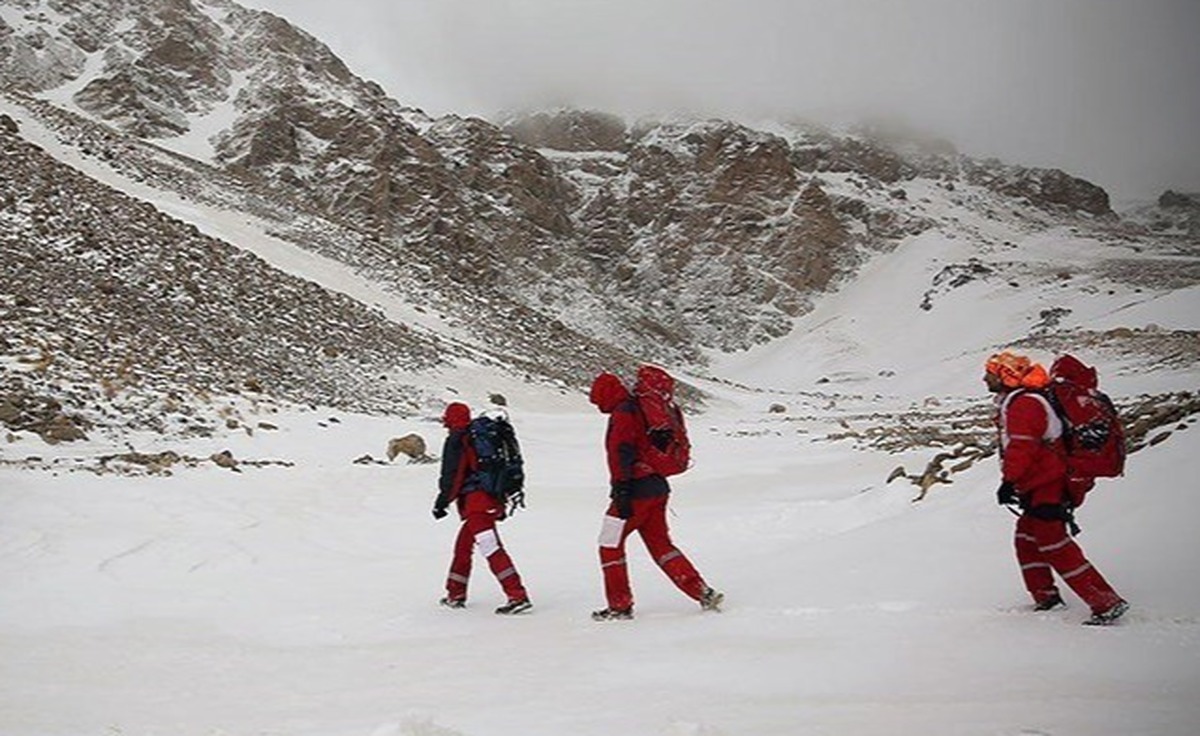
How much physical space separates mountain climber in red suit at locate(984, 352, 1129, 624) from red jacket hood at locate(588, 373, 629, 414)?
7.82ft

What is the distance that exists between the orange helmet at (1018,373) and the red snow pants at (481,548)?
3.54 m

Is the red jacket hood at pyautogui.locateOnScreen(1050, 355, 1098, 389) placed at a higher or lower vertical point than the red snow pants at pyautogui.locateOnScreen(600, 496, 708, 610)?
higher

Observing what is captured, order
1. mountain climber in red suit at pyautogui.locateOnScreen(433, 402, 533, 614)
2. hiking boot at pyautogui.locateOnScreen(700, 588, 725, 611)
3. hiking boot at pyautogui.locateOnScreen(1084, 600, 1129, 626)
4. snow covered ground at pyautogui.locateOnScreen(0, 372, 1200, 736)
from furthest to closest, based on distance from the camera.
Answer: mountain climber in red suit at pyautogui.locateOnScreen(433, 402, 533, 614)
hiking boot at pyautogui.locateOnScreen(700, 588, 725, 611)
hiking boot at pyautogui.locateOnScreen(1084, 600, 1129, 626)
snow covered ground at pyautogui.locateOnScreen(0, 372, 1200, 736)

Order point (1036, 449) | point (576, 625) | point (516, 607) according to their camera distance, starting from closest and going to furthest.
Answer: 1. point (1036, 449)
2. point (576, 625)
3. point (516, 607)

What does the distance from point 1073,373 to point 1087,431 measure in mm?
392

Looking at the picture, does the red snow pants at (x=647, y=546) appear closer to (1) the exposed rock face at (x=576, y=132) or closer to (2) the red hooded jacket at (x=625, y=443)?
(2) the red hooded jacket at (x=625, y=443)

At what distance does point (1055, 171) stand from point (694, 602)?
133 meters

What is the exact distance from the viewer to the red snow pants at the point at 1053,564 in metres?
4.62

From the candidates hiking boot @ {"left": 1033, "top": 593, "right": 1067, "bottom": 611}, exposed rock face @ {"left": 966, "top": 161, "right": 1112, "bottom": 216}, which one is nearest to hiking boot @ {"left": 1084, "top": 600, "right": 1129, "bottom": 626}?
hiking boot @ {"left": 1033, "top": 593, "right": 1067, "bottom": 611}

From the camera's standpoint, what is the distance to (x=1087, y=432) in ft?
16.1

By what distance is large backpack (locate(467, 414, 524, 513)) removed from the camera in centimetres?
676

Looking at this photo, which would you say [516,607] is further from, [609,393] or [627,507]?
[609,393]

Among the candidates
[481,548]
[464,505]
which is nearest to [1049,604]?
[481,548]

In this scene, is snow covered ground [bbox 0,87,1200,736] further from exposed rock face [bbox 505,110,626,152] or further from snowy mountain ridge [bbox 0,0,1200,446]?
exposed rock face [bbox 505,110,626,152]
